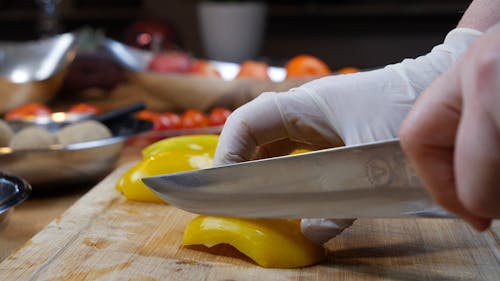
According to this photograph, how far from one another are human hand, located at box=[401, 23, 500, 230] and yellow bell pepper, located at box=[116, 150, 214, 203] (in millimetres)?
529

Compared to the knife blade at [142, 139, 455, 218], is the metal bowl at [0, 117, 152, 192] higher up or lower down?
lower down

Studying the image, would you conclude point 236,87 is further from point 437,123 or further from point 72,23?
point 72,23

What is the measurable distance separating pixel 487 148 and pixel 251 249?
39 centimetres

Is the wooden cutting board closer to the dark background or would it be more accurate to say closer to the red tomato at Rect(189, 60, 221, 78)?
the red tomato at Rect(189, 60, 221, 78)

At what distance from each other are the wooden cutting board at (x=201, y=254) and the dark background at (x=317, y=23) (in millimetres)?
2863

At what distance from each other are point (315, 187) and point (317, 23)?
327 cm

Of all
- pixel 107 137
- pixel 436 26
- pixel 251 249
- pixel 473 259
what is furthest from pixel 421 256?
pixel 436 26

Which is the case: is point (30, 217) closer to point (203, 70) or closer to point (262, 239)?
point (262, 239)

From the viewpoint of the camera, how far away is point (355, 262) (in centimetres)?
91

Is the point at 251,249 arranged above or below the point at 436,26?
above

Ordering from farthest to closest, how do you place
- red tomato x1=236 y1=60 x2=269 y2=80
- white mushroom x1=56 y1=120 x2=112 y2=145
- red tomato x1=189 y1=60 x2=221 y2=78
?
red tomato x1=189 y1=60 x2=221 y2=78 → red tomato x1=236 y1=60 x2=269 y2=80 → white mushroom x1=56 y1=120 x2=112 y2=145

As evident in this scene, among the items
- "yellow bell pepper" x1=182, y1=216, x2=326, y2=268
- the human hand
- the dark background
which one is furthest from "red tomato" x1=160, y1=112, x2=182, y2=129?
the dark background

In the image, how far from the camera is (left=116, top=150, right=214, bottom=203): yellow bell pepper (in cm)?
113

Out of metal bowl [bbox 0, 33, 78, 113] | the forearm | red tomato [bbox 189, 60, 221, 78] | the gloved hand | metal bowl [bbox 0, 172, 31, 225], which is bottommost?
red tomato [bbox 189, 60, 221, 78]
